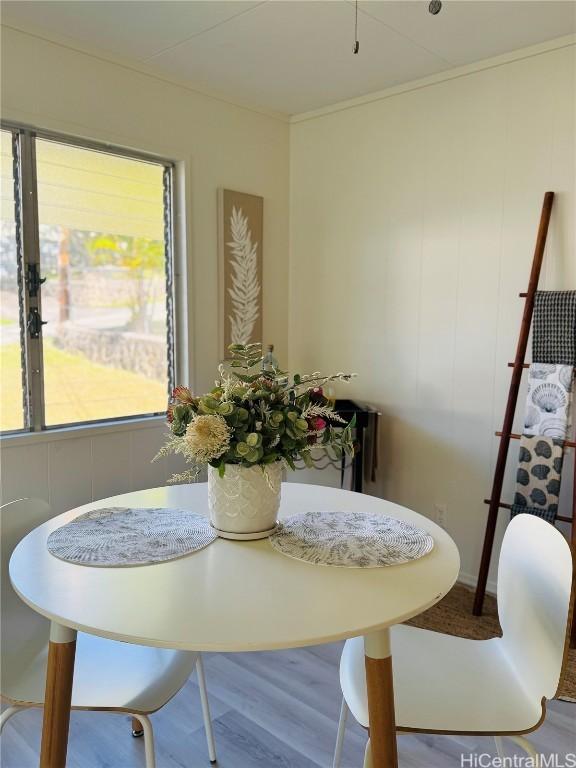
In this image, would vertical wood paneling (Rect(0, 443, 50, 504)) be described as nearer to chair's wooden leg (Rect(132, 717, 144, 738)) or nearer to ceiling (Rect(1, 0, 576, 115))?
chair's wooden leg (Rect(132, 717, 144, 738))

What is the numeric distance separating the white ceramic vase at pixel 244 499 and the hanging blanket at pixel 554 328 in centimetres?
157

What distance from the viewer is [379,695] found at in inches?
49.7

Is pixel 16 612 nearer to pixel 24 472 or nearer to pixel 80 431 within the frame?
pixel 24 472

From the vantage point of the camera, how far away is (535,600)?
1399 millimetres

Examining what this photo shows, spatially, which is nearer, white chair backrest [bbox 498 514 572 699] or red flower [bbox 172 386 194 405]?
white chair backrest [bbox 498 514 572 699]

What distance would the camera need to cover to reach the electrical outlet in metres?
3.08

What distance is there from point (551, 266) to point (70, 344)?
87.1 inches

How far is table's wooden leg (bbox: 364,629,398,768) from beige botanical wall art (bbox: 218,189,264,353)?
2.25 metres

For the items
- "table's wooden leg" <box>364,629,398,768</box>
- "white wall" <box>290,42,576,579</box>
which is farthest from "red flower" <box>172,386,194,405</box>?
"white wall" <box>290,42,576,579</box>

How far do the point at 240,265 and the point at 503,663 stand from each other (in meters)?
2.43

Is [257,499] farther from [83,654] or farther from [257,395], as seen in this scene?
[83,654]

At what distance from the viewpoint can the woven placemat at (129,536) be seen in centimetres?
143

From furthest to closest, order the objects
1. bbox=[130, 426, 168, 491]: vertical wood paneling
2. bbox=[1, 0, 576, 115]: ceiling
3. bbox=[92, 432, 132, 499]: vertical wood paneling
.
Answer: bbox=[130, 426, 168, 491]: vertical wood paneling < bbox=[92, 432, 132, 499]: vertical wood paneling < bbox=[1, 0, 576, 115]: ceiling

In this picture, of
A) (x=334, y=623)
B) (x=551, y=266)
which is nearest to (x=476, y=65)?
(x=551, y=266)
